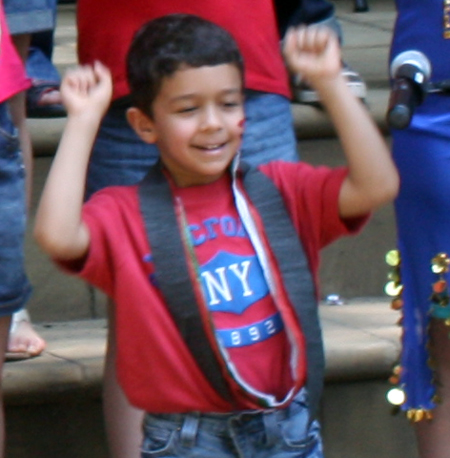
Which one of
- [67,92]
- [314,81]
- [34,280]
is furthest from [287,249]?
[34,280]

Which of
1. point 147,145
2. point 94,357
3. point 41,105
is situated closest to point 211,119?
point 147,145

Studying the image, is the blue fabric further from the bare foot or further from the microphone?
the bare foot

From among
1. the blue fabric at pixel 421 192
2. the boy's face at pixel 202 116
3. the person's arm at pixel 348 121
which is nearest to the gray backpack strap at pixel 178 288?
the boy's face at pixel 202 116

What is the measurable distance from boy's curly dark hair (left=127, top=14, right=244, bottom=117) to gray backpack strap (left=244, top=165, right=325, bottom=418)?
203mm

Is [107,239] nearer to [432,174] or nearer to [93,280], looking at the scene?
[93,280]

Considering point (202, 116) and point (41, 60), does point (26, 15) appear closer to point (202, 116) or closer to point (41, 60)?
point (202, 116)

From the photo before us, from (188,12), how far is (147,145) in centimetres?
26

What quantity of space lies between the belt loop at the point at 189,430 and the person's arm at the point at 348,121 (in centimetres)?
42

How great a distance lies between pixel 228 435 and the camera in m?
2.10

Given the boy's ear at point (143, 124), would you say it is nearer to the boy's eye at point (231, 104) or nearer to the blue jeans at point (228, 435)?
the boy's eye at point (231, 104)

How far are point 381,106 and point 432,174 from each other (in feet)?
3.31

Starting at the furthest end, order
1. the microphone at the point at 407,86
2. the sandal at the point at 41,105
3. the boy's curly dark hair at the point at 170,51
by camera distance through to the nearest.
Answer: the sandal at the point at 41,105, the boy's curly dark hair at the point at 170,51, the microphone at the point at 407,86

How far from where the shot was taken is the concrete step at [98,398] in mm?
2717

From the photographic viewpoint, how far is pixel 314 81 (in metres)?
2.03
